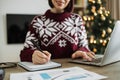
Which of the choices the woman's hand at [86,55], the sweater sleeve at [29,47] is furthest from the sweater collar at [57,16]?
the woman's hand at [86,55]

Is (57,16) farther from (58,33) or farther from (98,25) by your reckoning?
(98,25)

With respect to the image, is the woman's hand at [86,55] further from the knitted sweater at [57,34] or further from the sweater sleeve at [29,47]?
the sweater sleeve at [29,47]

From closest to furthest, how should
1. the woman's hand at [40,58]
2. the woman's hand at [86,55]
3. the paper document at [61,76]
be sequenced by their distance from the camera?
the paper document at [61,76] < the woman's hand at [40,58] < the woman's hand at [86,55]

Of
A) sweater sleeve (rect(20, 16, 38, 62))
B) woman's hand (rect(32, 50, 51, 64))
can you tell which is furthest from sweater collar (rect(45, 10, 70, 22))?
woman's hand (rect(32, 50, 51, 64))

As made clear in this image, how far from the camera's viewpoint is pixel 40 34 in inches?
51.9

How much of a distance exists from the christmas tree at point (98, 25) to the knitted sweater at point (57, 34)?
2023 mm

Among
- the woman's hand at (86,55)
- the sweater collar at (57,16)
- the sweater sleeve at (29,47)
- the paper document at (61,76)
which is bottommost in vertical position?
the paper document at (61,76)

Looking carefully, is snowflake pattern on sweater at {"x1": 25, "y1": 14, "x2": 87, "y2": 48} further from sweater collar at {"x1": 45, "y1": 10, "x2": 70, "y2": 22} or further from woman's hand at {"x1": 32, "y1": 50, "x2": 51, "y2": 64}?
woman's hand at {"x1": 32, "y1": 50, "x2": 51, "y2": 64}

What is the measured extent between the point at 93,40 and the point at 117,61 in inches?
92.1

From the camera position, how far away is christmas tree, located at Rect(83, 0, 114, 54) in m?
3.39

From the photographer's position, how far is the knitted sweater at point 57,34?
4.35 feet

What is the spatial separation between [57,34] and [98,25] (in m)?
2.21

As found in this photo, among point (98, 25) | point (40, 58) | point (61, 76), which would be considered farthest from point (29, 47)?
point (98, 25)

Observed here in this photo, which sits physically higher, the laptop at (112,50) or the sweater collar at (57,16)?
the sweater collar at (57,16)
